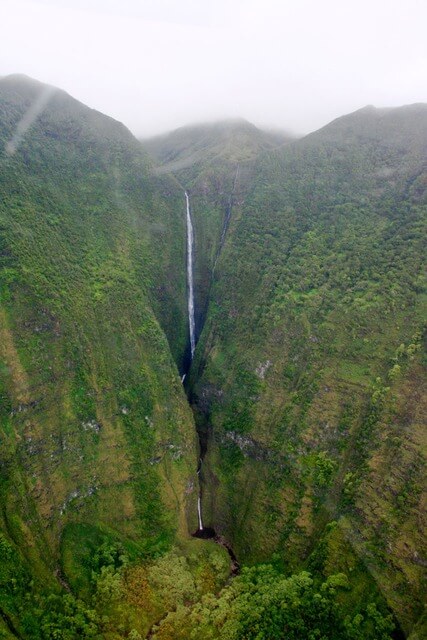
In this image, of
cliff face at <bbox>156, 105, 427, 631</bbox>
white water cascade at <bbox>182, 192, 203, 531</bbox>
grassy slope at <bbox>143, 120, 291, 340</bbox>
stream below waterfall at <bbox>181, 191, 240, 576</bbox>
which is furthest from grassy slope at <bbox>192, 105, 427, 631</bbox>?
white water cascade at <bbox>182, 192, 203, 531</bbox>

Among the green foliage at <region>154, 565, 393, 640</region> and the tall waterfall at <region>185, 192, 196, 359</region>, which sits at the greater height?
the tall waterfall at <region>185, 192, 196, 359</region>

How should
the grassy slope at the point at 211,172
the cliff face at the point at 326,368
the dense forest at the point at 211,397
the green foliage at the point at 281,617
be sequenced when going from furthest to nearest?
the grassy slope at the point at 211,172 → the cliff face at the point at 326,368 → the dense forest at the point at 211,397 → the green foliage at the point at 281,617

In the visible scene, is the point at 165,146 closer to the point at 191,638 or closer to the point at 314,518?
the point at 314,518

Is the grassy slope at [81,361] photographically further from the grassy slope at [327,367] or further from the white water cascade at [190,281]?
the grassy slope at [327,367]

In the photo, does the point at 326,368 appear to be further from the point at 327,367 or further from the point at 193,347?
the point at 193,347

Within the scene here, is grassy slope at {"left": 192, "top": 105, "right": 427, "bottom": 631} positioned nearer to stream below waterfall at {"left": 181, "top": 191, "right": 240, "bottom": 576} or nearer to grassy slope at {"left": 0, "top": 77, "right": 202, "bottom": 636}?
stream below waterfall at {"left": 181, "top": 191, "right": 240, "bottom": 576}

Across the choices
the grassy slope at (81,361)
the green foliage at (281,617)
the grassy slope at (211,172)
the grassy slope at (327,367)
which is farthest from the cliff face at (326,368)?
the grassy slope at (81,361)

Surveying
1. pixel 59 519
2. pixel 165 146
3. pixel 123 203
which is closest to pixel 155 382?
pixel 59 519
